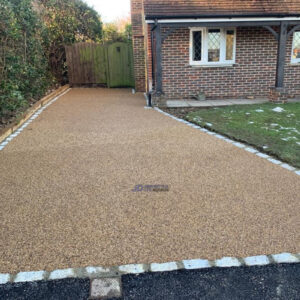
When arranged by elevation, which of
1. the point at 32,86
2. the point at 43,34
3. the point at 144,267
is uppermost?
the point at 43,34

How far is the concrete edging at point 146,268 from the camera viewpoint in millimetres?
2482

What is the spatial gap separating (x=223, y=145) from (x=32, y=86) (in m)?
7.19

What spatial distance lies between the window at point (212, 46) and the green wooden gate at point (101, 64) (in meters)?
5.61

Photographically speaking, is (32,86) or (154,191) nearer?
(154,191)

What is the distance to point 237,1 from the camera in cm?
1071

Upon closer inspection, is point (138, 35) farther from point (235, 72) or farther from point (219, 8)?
point (235, 72)

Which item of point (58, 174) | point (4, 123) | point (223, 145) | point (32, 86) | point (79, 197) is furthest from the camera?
point (32, 86)

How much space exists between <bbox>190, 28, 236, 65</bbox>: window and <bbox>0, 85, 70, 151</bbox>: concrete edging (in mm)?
5278

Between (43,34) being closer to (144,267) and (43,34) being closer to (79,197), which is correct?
(79,197)

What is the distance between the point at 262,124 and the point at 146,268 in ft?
18.3

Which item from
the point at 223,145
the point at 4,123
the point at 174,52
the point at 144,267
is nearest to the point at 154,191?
the point at 144,267

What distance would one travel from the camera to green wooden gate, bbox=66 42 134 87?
52.9 ft

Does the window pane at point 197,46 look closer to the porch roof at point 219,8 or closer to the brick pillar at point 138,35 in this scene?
→ the porch roof at point 219,8

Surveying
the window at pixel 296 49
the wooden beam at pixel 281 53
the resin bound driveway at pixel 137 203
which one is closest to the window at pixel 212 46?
the wooden beam at pixel 281 53
